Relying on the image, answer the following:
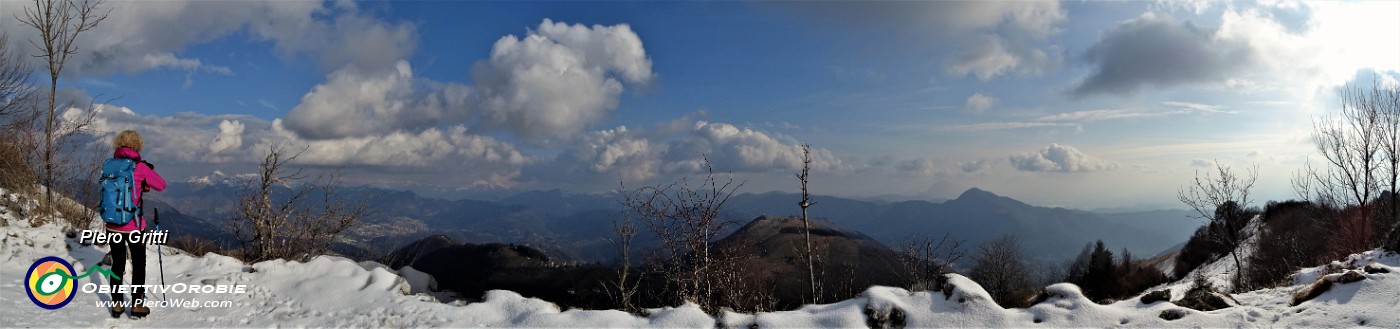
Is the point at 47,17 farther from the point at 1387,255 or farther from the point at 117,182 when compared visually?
the point at 1387,255

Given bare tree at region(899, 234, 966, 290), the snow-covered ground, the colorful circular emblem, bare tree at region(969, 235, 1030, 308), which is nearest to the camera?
the colorful circular emblem

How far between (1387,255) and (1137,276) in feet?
198

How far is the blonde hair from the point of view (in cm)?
845

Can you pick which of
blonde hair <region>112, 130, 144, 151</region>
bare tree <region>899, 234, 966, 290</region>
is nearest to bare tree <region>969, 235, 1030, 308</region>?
bare tree <region>899, 234, 966, 290</region>

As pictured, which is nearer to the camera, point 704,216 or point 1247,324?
point 1247,324

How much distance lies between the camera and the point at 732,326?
31.0 feet

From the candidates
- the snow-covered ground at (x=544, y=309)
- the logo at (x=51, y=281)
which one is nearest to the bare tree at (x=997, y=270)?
the snow-covered ground at (x=544, y=309)

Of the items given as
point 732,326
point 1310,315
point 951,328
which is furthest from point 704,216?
point 1310,315

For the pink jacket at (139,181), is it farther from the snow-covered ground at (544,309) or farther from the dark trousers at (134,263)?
the snow-covered ground at (544,309)

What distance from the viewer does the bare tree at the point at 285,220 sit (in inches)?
495

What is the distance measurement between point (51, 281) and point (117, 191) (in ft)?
8.35

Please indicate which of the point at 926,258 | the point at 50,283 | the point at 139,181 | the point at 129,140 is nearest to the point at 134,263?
the point at 139,181

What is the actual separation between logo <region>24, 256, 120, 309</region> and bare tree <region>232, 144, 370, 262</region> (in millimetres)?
2920

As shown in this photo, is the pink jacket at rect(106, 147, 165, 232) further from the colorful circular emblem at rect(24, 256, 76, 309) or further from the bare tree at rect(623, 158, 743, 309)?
the bare tree at rect(623, 158, 743, 309)
